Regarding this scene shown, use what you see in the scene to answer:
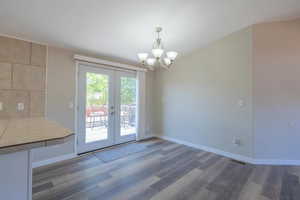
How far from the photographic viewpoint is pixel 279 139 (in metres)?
2.99

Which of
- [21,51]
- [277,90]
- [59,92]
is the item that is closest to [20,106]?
[59,92]

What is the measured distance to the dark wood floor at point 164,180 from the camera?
2.05 m

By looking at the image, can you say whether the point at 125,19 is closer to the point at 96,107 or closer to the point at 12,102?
the point at 96,107

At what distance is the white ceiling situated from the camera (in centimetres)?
212

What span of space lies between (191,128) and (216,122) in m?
0.71

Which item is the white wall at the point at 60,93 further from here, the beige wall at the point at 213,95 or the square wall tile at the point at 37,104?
the beige wall at the point at 213,95

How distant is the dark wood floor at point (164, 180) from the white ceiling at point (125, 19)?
93.6 inches

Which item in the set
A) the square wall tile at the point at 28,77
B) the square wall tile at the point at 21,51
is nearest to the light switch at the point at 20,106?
the square wall tile at the point at 28,77

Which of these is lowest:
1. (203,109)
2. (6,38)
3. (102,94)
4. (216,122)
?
(216,122)

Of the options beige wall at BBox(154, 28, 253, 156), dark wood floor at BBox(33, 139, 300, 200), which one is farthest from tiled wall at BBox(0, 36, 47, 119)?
beige wall at BBox(154, 28, 253, 156)

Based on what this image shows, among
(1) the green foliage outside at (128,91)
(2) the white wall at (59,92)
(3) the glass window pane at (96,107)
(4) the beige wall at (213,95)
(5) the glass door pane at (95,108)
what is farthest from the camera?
(1) the green foliage outside at (128,91)

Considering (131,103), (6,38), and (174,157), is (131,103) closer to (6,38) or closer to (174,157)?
(174,157)

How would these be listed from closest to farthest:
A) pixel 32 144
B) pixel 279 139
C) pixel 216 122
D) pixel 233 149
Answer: pixel 32 144 → pixel 279 139 → pixel 233 149 → pixel 216 122

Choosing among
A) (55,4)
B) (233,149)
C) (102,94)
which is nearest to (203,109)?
(233,149)
